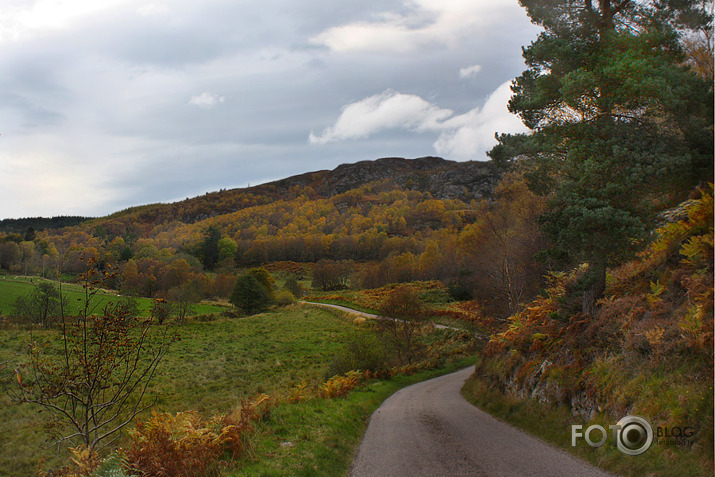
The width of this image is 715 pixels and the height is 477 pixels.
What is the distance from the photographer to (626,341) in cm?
884

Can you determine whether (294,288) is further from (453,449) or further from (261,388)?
(453,449)

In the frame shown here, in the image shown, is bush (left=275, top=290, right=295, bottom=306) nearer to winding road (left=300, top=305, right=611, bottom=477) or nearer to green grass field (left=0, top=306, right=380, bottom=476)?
green grass field (left=0, top=306, right=380, bottom=476)

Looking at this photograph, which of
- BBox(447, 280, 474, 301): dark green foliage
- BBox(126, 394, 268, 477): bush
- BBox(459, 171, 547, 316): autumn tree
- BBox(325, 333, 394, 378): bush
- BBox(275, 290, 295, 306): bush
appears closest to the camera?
BBox(126, 394, 268, 477): bush

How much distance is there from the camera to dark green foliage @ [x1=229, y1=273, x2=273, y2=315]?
69312 millimetres

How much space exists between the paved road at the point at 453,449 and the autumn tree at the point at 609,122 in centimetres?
452

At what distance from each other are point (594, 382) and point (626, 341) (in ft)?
3.88

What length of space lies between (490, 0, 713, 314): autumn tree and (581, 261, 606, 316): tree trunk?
0.09ft

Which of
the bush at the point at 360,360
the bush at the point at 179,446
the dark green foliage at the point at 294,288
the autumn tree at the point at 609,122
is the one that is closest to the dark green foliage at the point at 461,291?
the bush at the point at 360,360

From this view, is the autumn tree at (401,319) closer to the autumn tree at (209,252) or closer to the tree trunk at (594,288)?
the tree trunk at (594,288)

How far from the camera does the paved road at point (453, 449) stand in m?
8.02

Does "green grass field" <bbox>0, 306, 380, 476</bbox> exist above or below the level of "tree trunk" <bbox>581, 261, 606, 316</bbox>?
below

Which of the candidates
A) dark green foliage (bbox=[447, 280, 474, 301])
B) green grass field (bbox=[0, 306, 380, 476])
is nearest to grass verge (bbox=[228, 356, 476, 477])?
green grass field (bbox=[0, 306, 380, 476])

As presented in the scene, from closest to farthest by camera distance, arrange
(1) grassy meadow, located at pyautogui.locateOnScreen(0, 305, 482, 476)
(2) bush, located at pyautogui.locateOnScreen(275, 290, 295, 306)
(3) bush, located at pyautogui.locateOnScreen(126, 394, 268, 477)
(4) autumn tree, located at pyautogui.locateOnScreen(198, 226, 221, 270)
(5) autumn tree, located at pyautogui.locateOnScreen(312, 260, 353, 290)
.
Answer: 1. (3) bush, located at pyautogui.locateOnScreen(126, 394, 268, 477)
2. (1) grassy meadow, located at pyautogui.locateOnScreen(0, 305, 482, 476)
3. (2) bush, located at pyautogui.locateOnScreen(275, 290, 295, 306)
4. (5) autumn tree, located at pyautogui.locateOnScreen(312, 260, 353, 290)
5. (4) autumn tree, located at pyautogui.locateOnScreen(198, 226, 221, 270)

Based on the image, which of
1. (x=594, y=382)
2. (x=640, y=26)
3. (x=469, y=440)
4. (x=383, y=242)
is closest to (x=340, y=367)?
(x=469, y=440)
